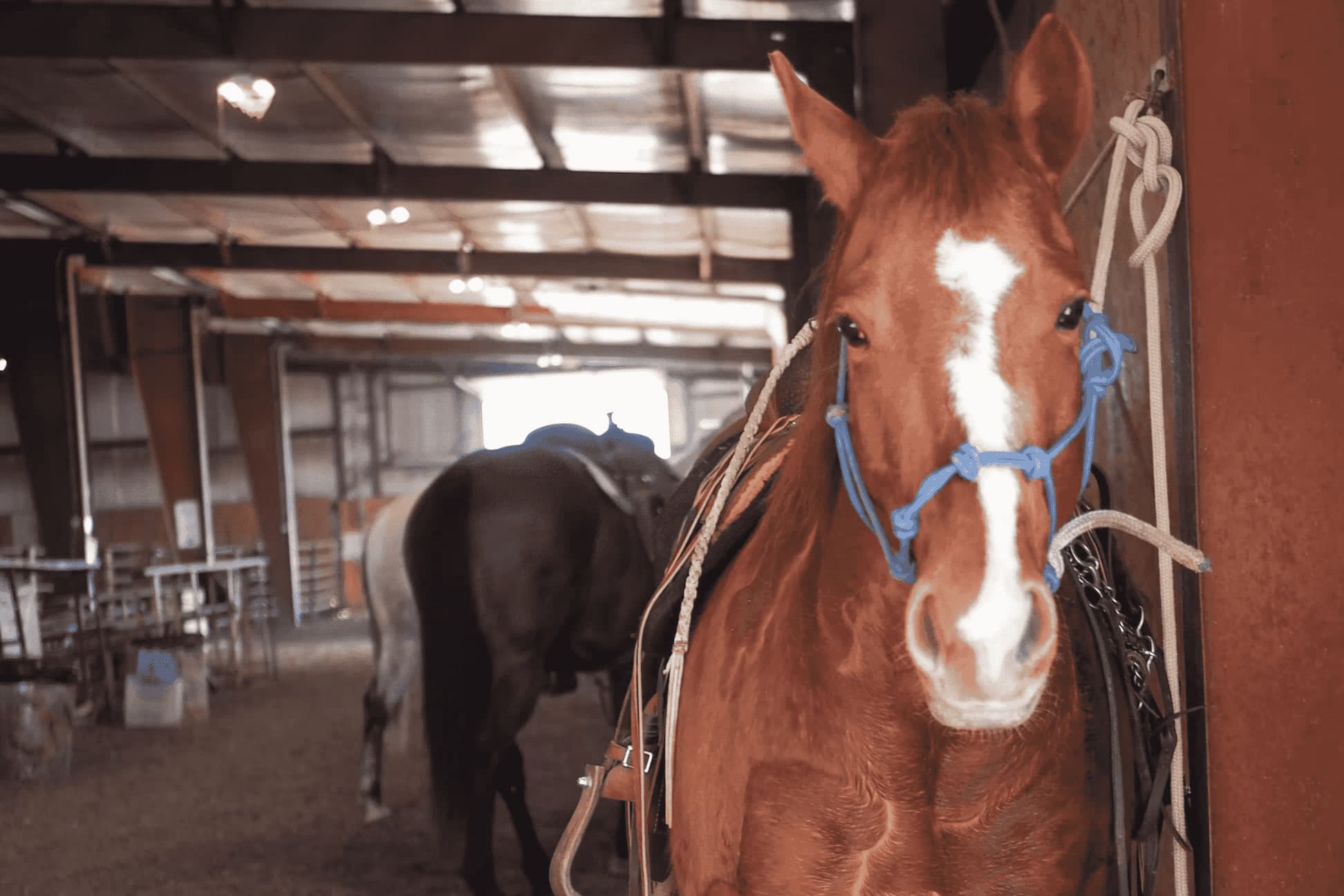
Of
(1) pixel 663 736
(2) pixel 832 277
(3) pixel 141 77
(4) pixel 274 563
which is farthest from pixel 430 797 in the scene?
(4) pixel 274 563

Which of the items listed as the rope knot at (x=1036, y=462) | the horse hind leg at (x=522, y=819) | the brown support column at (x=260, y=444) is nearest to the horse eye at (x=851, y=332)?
the rope knot at (x=1036, y=462)

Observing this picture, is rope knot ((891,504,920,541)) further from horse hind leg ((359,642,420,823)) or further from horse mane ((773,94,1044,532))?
horse hind leg ((359,642,420,823))

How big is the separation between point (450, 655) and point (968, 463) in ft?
10.2

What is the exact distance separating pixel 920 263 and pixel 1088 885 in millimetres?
887

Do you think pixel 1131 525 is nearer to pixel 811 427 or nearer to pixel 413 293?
pixel 811 427

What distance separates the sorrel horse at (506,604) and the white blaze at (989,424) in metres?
3.03

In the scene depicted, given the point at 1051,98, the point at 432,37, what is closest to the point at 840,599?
the point at 1051,98

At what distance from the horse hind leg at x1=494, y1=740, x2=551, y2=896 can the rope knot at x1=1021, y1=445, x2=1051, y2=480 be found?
3.33 metres

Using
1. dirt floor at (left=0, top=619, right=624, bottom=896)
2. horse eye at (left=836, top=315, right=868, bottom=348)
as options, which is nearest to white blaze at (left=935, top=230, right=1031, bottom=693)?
horse eye at (left=836, top=315, right=868, bottom=348)

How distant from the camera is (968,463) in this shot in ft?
3.55

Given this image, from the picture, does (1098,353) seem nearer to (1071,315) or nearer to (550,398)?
(1071,315)

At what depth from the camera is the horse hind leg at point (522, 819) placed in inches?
162

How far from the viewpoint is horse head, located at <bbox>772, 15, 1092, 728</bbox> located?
1075 mm

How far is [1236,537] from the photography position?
164 cm
